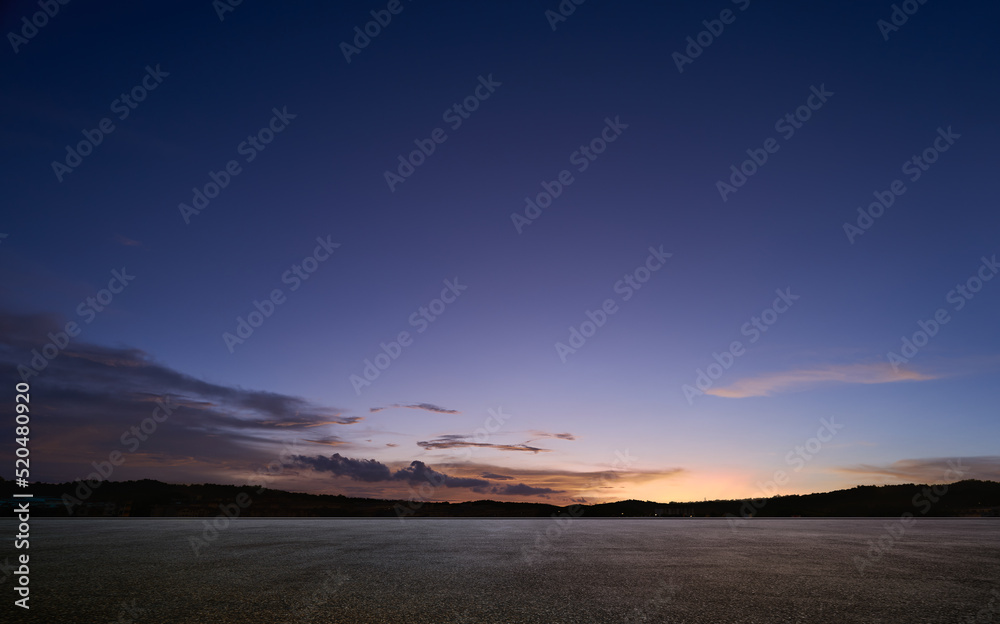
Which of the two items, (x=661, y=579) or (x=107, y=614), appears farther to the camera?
(x=661, y=579)

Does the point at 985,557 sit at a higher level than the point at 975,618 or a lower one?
lower

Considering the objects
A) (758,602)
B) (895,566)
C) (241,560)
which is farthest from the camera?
(241,560)

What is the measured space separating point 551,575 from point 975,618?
10299 mm

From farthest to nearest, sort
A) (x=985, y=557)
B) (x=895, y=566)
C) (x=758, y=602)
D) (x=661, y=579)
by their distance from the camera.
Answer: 1. (x=985, y=557)
2. (x=895, y=566)
3. (x=661, y=579)
4. (x=758, y=602)

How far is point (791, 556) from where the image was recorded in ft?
76.7

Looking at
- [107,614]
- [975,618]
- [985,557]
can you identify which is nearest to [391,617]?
[107,614]

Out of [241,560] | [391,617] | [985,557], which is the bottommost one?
[985,557]

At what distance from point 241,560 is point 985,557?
105ft

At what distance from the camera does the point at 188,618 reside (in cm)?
1047

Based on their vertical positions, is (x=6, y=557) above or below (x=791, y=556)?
above

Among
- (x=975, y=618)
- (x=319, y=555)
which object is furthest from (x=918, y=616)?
(x=319, y=555)

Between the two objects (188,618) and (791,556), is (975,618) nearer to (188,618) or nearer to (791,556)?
(791,556)

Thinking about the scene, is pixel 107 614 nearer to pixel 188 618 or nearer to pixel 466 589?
pixel 188 618

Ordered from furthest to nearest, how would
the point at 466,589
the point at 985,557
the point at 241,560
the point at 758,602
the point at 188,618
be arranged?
1. the point at 985,557
2. the point at 241,560
3. the point at 466,589
4. the point at 758,602
5. the point at 188,618
